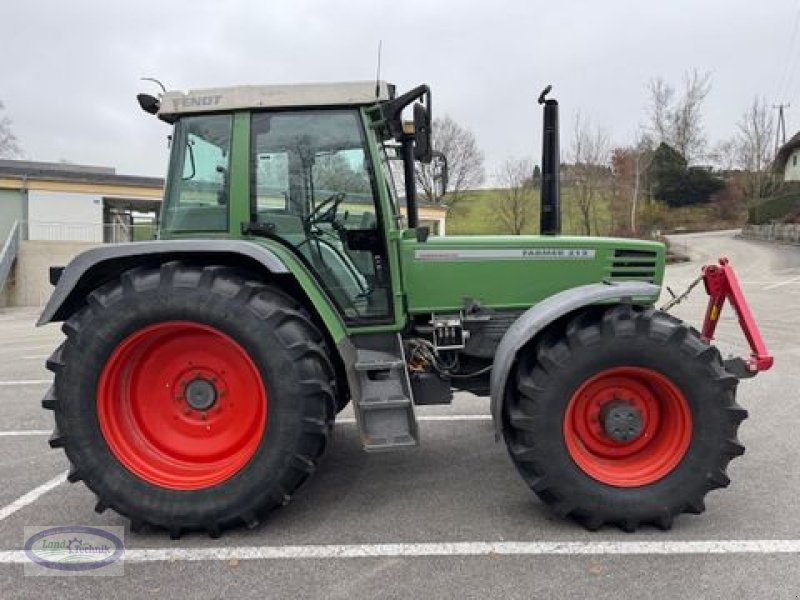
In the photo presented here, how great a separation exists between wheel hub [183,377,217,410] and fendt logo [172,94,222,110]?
1.52m

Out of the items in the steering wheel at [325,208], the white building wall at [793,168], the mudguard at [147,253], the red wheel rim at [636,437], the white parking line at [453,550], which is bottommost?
the white parking line at [453,550]

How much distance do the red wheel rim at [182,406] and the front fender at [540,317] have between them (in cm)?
124

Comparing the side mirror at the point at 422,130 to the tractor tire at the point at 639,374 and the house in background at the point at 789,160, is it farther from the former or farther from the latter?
the house in background at the point at 789,160

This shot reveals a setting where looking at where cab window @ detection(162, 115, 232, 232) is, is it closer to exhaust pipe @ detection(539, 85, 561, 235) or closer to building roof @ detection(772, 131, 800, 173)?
exhaust pipe @ detection(539, 85, 561, 235)

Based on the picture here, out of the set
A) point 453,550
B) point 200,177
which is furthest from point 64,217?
point 453,550

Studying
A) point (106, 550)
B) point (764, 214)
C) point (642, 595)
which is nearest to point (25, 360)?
point (106, 550)

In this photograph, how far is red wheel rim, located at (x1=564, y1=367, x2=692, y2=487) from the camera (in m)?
3.28

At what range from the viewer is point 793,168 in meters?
48.2

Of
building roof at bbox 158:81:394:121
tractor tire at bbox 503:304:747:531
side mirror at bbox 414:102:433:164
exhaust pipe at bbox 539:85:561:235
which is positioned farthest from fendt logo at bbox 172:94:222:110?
tractor tire at bbox 503:304:747:531

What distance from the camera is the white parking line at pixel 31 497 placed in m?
3.60

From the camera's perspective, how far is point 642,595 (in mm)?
2650

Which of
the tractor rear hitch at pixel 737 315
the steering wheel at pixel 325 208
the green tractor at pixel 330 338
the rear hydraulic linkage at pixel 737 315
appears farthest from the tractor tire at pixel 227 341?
the tractor rear hitch at pixel 737 315

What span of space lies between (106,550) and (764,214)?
43.4m

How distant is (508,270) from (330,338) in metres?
1.16
